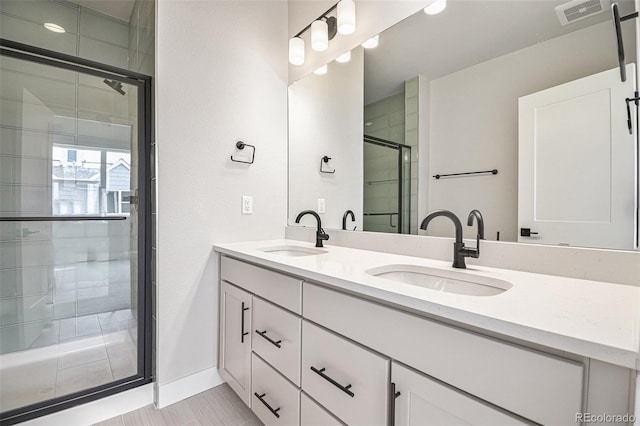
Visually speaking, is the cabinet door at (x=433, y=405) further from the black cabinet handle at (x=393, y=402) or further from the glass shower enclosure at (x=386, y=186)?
the glass shower enclosure at (x=386, y=186)

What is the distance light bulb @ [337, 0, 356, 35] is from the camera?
1.64 m

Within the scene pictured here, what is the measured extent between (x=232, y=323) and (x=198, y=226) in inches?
23.3

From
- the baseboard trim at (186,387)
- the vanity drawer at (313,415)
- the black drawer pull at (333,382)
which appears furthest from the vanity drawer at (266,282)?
the baseboard trim at (186,387)

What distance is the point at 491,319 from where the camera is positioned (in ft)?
1.97

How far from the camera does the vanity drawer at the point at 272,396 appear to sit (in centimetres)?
115

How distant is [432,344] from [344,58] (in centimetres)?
168

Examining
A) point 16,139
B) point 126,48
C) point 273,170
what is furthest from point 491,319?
point 126,48

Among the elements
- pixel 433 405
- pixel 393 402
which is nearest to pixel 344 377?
pixel 393 402

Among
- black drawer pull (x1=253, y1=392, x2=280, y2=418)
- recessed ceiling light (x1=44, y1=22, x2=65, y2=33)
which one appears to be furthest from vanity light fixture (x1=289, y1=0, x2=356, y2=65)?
black drawer pull (x1=253, y1=392, x2=280, y2=418)

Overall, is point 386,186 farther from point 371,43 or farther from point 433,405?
point 433,405

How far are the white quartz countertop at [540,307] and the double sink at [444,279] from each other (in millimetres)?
23

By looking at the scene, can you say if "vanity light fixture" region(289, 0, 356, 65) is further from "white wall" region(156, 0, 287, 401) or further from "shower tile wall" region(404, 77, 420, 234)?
"shower tile wall" region(404, 77, 420, 234)

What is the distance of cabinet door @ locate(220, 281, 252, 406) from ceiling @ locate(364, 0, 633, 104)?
1.31m

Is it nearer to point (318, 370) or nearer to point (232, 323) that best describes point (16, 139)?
point (232, 323)
